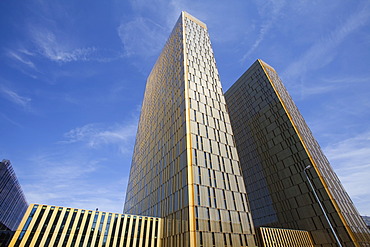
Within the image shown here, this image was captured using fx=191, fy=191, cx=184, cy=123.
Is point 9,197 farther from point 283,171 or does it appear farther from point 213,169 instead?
point 283,171

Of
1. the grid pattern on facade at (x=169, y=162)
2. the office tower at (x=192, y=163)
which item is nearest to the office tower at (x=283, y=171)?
the office tower at (x=192, y=163)

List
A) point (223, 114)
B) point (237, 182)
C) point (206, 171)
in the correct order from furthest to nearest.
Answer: point (223, 114), point (237, 182), point (206, 171)

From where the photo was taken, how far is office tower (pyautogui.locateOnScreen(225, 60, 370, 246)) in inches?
1633

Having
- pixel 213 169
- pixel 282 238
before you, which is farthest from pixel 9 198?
pixel 282 238

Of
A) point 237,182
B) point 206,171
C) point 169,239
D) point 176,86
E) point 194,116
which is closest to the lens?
point 169,239

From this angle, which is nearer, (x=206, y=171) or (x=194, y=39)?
(x=206, y=171)

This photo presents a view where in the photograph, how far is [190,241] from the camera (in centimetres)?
2525

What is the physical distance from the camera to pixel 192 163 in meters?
32.6

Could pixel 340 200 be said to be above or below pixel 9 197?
below

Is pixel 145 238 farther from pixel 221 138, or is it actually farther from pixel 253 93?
pixel 253 93

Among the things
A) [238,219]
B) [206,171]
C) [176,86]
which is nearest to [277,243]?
[238,219]

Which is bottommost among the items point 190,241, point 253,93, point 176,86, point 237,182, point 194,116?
point 190,241

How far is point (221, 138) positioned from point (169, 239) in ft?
68.2

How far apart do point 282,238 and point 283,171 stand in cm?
2174
